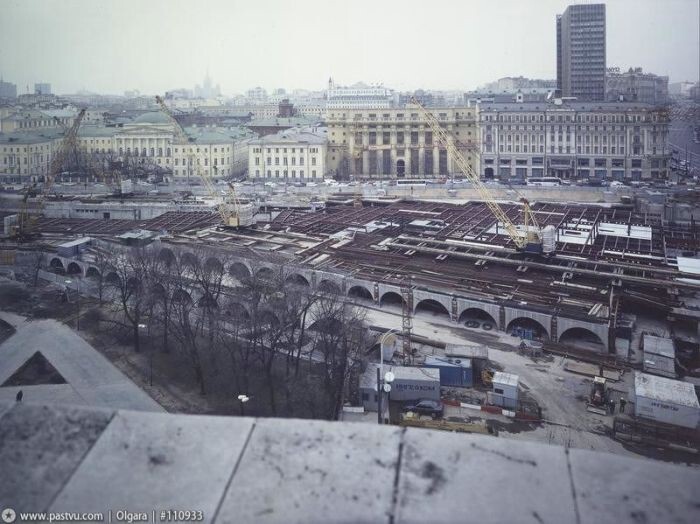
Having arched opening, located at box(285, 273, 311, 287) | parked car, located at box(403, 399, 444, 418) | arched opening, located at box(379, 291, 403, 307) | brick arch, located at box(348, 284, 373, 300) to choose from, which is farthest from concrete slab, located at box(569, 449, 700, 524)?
brick arch, located at box(348, 284, 373, 300)

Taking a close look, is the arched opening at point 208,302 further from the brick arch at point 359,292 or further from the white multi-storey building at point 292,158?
the white multi-storey building at point 292,158

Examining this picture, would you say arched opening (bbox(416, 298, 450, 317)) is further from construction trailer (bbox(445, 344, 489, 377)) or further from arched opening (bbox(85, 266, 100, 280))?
arched opening (bbox(85, 266, 100, 280))

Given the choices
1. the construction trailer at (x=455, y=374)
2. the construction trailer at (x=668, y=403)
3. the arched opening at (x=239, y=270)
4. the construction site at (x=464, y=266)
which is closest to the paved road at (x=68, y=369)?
the construction site at (x=464, y=266)

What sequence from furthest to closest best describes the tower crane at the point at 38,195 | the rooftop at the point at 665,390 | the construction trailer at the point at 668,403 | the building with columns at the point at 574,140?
1. the building with columns at the point at 574,140
2. the tower crane at the point at 38,195
3. the rooftop at the point at 665,390
4. the construction trailer at the point at 668,403

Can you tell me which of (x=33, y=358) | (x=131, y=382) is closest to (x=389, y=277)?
(x=131, y=382)

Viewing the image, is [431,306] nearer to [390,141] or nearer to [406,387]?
[406,387]

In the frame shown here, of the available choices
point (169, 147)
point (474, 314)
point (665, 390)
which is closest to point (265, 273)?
point (474, 314)
